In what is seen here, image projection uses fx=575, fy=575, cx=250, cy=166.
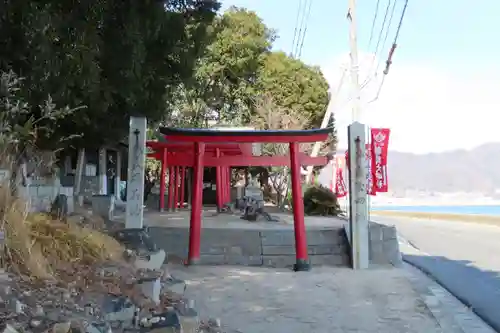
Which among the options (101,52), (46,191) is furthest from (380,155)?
(101,52)

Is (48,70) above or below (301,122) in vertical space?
Answer: below

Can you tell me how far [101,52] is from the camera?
6.30 metres

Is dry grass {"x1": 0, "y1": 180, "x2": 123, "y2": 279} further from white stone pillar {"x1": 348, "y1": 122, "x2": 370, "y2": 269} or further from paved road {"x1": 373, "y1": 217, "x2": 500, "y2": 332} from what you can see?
white stone pillar {"x1": 348, "y1": 122, "x2": 370, "y2": 269}

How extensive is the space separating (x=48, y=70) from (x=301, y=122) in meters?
19.5

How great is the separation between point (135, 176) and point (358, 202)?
3606 mm

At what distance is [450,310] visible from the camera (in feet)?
21.0

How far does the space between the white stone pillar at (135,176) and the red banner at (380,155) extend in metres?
4.46

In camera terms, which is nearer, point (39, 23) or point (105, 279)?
point (105, 279)

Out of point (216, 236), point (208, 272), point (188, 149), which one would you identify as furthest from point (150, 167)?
point (208, 272)

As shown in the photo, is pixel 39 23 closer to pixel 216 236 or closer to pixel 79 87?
pixel 79 87

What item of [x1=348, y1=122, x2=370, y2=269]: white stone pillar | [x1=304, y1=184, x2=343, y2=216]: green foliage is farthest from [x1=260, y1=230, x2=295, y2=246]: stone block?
[x1=304, y1=184, x2=343, y2=216]: green foliage

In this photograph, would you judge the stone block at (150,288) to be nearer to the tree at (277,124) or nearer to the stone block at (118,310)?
the stone block at (118,310)

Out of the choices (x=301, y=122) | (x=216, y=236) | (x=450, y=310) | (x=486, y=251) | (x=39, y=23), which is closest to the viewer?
(x=39, y=23)

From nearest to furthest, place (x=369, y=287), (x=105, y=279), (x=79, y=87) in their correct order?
(x=105, y=279) < (x=79, y=87) < (x=369, y=287)
